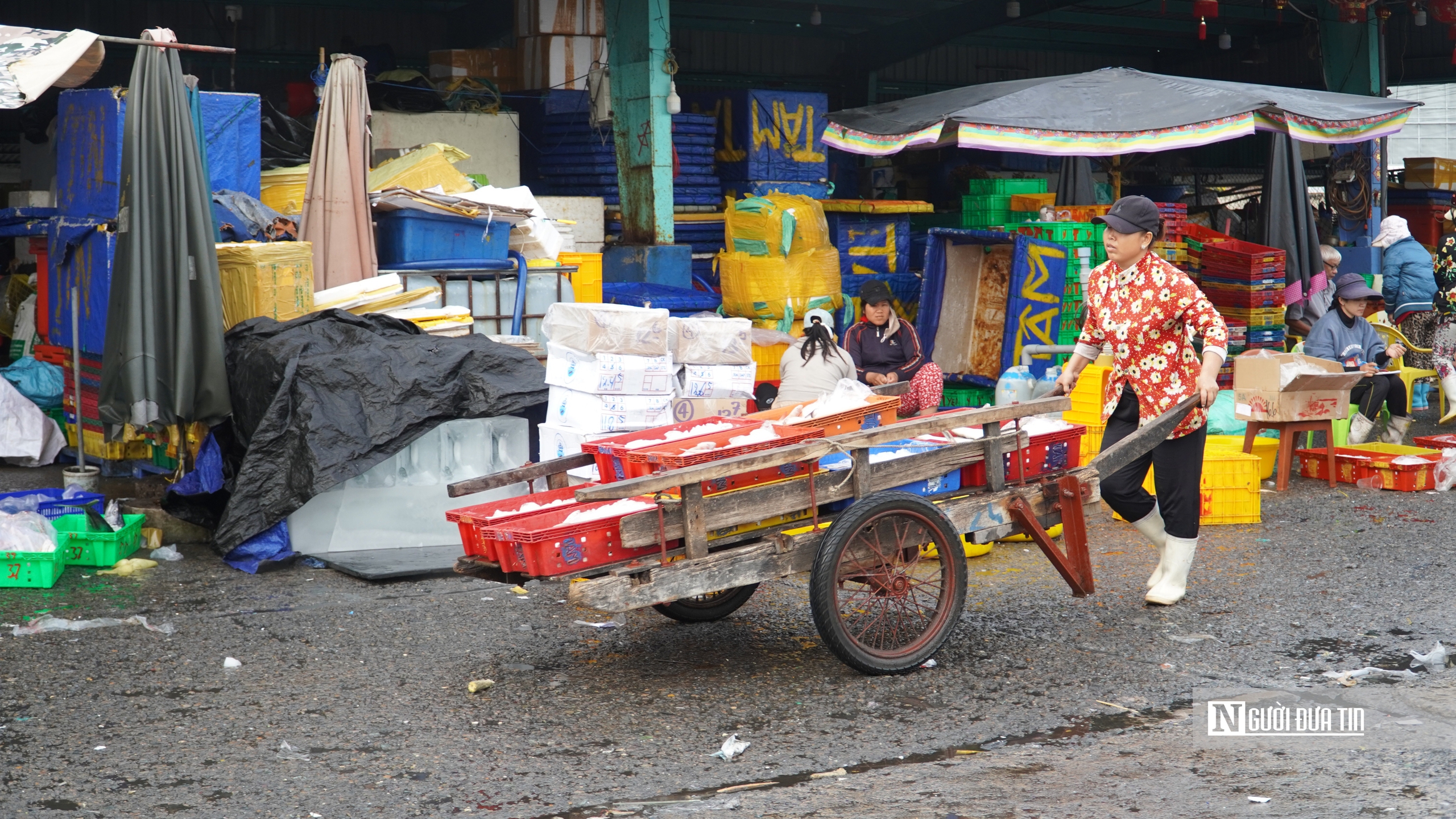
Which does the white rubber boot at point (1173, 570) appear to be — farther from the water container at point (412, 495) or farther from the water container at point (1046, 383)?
the water container at point (412, 495)

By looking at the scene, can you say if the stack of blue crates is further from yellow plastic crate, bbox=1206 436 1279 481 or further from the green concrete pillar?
yellow plastic crate, bbox=1206 436 1279 481

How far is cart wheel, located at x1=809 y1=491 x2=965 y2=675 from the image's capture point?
4.91 metres

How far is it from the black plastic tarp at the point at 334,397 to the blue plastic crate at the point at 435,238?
1492mm

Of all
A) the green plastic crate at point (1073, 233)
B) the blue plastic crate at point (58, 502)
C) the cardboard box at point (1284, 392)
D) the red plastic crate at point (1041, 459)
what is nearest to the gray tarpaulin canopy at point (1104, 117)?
the green plastic crate at point (1073, 233)

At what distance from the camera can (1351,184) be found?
52.9 feet

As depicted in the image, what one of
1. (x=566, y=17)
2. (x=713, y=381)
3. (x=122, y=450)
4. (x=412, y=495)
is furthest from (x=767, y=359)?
(x=122, y=450)

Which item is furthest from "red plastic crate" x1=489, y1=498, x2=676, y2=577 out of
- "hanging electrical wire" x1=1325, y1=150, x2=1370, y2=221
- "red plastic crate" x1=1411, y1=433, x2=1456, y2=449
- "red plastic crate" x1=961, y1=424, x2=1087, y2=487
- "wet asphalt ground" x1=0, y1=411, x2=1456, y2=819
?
"hanging electrical wire" x1=1325, y1=150, x2=1370, y2=221

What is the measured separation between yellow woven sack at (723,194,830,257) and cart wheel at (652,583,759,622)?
20.5ft

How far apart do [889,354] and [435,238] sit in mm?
3134

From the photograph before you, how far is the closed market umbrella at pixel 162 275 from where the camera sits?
279 inches

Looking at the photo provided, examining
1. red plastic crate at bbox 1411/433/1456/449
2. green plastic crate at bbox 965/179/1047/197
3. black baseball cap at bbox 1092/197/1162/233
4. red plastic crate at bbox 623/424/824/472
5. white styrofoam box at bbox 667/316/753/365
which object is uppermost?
green plastic crate at bbox 965/179/1047/197

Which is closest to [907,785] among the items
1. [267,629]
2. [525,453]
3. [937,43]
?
[267,629]

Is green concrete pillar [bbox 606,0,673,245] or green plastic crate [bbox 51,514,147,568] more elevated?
green concrete pillar [bbox 606,0,673,245]

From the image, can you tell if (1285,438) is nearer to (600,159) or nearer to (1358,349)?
(1358,349)
